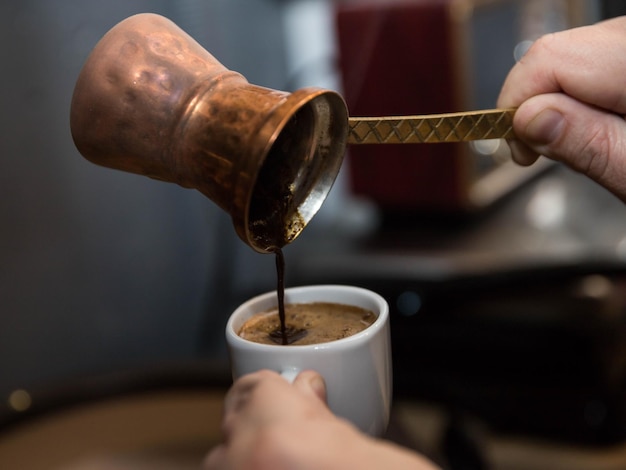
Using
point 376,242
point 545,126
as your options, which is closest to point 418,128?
point 545,126

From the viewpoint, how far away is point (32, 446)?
91cm

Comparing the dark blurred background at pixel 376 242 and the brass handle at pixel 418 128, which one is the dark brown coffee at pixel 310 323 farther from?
the dark blurred background at pixel 376 242

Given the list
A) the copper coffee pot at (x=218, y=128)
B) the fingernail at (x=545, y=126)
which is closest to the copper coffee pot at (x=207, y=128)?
the copper coffee pot at (x=218, y=128)

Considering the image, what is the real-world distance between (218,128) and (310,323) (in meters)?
0.24

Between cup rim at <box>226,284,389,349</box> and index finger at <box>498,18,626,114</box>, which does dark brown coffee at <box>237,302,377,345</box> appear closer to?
cup rim at <box>226,284,389,349</box>

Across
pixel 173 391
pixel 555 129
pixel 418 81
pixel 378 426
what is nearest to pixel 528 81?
pixel 555 129

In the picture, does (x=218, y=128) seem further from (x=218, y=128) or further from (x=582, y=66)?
(x=582, y=66)

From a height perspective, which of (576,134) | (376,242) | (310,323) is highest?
(576,134)

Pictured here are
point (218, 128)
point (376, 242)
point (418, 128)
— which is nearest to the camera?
→ point (218, 128)

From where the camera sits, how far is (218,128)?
553mm

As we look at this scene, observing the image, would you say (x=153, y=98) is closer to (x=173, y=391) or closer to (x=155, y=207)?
(x=173, y=391)

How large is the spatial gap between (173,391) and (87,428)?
12 centimetres

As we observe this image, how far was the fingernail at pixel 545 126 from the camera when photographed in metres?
0.76

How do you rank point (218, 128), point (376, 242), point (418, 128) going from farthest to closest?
1. point (376, 242)
2. point (418, 128)
3. point (218, 128)
